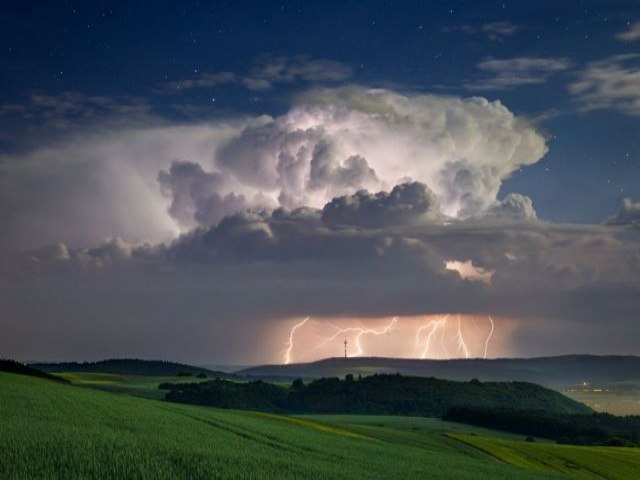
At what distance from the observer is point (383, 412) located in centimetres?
18088

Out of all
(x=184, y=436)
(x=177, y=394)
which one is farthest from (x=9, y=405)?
(x=177, y=394)

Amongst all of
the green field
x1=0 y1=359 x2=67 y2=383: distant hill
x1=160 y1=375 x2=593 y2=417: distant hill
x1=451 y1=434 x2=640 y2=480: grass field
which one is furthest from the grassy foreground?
x1=160 y1=375 x2=593 y2=417: distant hill

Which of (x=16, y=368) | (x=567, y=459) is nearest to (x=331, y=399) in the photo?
(x=16, y=368)

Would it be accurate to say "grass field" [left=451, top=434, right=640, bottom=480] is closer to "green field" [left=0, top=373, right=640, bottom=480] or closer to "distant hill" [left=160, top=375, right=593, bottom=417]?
"green field" [left=0, top=373, right=640, bottom=480]

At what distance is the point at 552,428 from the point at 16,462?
375 feet

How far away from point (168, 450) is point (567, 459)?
42.3m

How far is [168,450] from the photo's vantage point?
2306 cm

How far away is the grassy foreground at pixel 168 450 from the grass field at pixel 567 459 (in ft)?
44.1

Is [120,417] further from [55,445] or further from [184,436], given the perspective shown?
[55,445]

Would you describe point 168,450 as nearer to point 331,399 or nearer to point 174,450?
point 174,450

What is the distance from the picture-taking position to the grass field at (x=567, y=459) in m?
52.9

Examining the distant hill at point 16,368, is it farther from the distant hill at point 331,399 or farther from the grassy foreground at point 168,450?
the distant hill at point 331,399

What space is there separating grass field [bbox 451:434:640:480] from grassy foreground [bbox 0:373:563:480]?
13431mm

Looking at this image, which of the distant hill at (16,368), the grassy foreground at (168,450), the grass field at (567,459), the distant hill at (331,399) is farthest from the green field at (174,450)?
the distant hill at (331,399)
